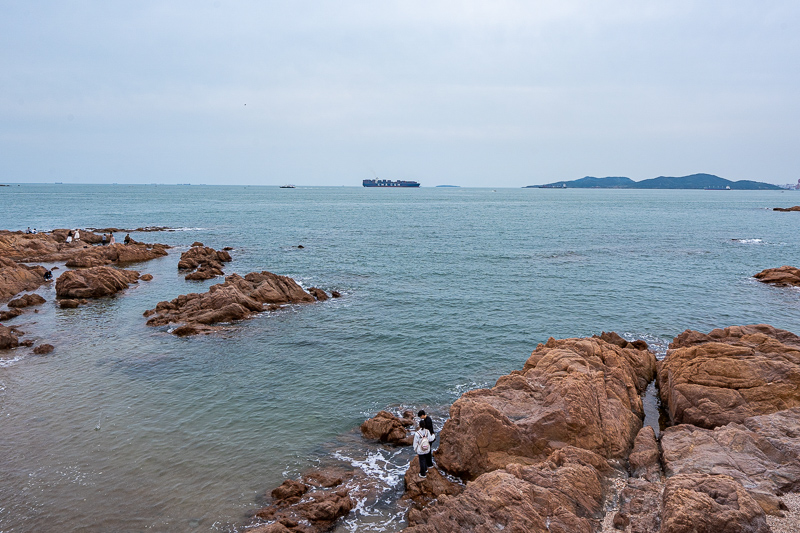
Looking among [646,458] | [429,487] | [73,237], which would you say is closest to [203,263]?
[73,237]

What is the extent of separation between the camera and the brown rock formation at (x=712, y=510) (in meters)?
10.8

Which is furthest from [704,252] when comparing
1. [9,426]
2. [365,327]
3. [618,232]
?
[9,426]

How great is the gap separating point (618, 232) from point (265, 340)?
8010 centimetres

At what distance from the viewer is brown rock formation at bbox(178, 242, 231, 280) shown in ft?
161

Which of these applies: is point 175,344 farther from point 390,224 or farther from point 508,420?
point 390,224

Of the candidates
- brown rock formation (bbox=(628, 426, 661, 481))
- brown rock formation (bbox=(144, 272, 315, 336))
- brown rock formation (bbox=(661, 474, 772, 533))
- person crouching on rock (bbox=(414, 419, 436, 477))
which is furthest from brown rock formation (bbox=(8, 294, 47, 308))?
brown rock formation (bbox=(661, 474, 772, 533))

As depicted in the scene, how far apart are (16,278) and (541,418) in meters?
48.6

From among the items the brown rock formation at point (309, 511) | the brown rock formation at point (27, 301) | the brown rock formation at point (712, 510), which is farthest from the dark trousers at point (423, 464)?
the brown rock formation at point (27, 301)

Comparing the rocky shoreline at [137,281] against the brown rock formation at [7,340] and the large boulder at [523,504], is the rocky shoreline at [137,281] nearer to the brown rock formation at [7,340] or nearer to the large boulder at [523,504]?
the brown rock formation at [7,340]

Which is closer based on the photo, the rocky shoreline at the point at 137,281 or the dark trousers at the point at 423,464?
the dark trousers at the point at 423,464

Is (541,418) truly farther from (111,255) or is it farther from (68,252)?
(68,252)

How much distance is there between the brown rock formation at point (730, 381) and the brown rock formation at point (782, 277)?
30.2 meters

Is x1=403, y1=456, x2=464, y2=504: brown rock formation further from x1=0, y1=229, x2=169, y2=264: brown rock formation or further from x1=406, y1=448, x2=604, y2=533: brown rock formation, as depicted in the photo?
x1=0, y1=229, x2=169, y2=264: brown rock formation

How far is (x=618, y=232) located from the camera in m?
91.4
